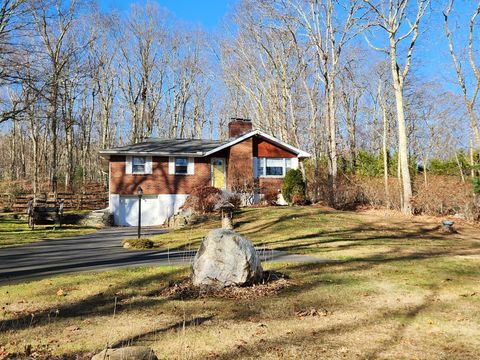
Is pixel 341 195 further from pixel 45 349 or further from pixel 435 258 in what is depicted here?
pixel 45 349

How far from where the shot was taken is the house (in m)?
25.5

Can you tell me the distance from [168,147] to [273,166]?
744cm

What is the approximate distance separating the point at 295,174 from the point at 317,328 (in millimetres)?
20546

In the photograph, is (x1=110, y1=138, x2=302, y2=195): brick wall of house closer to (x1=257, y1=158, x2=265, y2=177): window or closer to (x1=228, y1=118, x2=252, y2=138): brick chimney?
(x1=257, y1=158, x2=265, y2=177): window

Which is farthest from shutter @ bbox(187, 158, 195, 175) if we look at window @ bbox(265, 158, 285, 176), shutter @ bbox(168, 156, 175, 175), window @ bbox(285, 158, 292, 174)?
window @ bbox(285, 158, 292, 174)

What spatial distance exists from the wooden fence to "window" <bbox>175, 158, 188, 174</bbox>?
11.8 meters

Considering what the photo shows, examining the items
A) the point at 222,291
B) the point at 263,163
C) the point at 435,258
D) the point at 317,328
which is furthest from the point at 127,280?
the point at 263,163

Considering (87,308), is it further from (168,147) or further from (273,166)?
(273,166)

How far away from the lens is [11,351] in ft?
15.0

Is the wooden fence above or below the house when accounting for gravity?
below

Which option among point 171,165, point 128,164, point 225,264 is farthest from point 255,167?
point 225,264

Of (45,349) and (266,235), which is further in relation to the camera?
(266,235)

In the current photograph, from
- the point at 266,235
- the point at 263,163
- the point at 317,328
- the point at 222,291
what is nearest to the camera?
the point at 317,328

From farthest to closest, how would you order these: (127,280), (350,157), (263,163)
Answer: (350,157), (263,163), (127,280)
